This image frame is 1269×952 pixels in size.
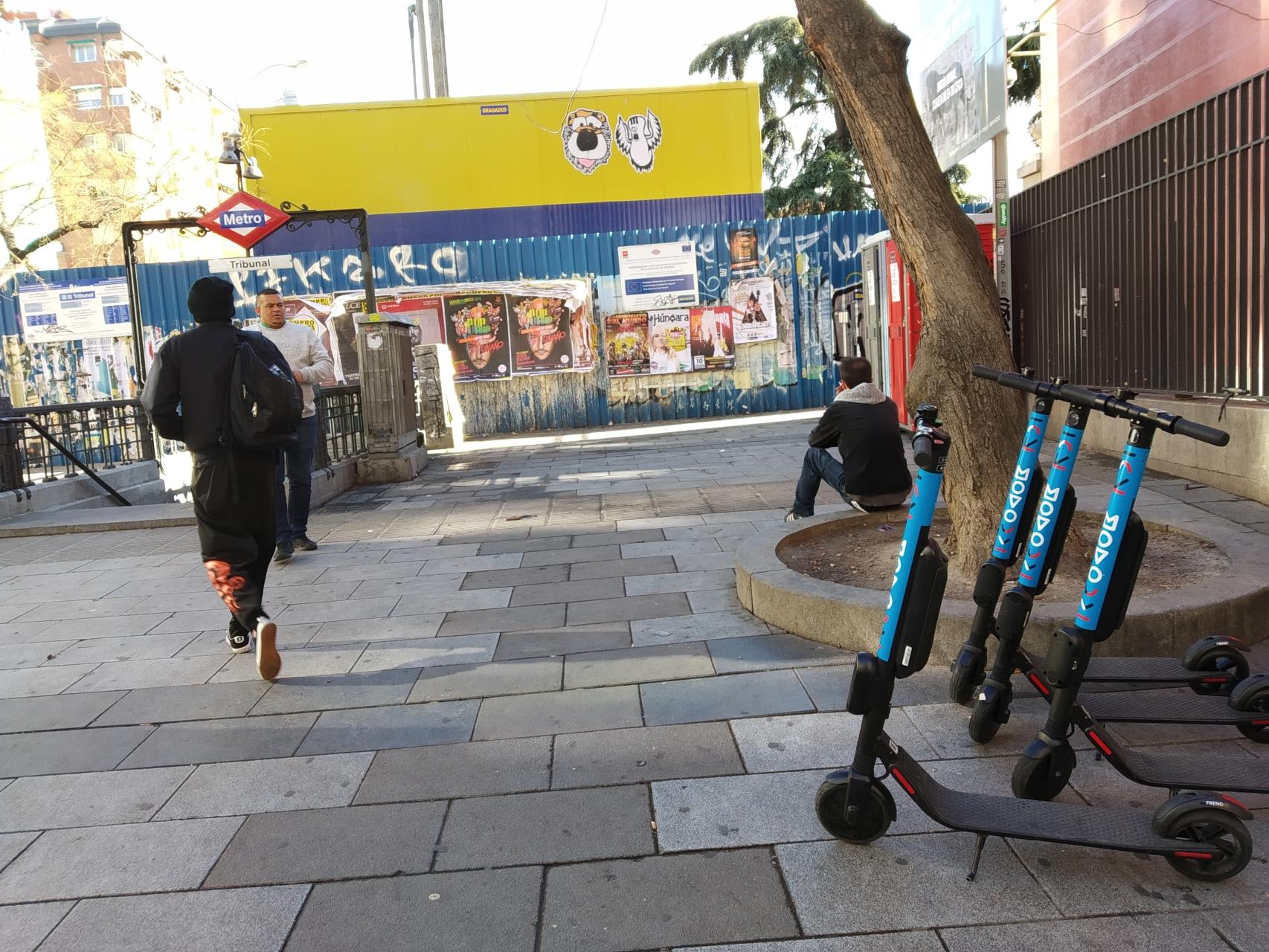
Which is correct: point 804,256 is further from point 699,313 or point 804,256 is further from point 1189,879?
point 1189,879

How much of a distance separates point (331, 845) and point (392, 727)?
0.91 meters

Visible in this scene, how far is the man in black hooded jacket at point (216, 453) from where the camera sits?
14.7 ft

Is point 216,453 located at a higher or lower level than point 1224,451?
higher

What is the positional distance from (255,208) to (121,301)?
26.6ft

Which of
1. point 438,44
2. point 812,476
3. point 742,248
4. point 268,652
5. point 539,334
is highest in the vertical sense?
point 438,44

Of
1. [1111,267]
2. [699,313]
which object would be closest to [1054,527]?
[1111,267]

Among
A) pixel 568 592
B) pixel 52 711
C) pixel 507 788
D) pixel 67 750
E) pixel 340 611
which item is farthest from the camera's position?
pixel 568 592

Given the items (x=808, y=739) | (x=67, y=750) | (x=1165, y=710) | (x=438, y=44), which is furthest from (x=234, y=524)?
(x=438, y=44)

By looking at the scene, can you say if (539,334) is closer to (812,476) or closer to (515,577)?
(812,476)

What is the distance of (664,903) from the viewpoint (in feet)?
8.36

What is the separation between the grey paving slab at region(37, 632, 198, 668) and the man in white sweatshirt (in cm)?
158

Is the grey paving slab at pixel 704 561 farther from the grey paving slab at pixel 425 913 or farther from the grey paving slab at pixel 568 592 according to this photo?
the grey paving slab at pixel 425 913

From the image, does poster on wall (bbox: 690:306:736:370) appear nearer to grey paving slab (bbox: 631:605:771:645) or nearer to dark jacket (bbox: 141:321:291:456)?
grey paving slab (bbox: 631:605:771:645)

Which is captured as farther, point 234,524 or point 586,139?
point 586,139
